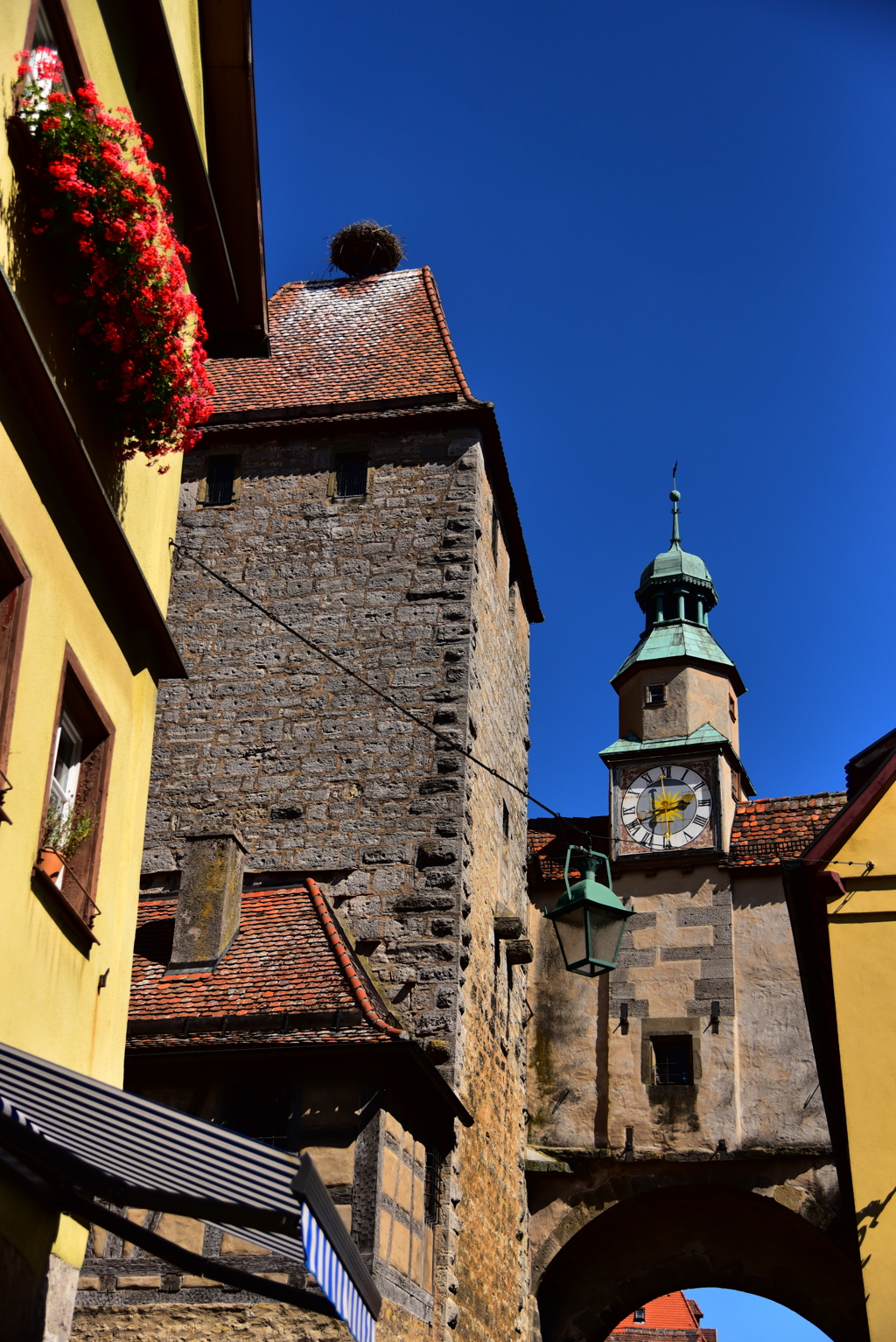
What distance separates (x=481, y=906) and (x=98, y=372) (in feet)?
24.2

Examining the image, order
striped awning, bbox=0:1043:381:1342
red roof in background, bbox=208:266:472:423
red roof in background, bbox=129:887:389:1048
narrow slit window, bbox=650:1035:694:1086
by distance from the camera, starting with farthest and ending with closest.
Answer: narrow slit window, bbox=650:1035:694:1086
red roof in background, bbox=208:266:472:423
red roof in background, bbox=129:887:389:1048
striped awning, bbox=0:1043:381:1342

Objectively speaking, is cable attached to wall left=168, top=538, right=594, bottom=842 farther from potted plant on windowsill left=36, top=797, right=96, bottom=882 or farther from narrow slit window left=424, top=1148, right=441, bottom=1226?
potted plant on windowsill left=36, top=797, right=96, bottom=882

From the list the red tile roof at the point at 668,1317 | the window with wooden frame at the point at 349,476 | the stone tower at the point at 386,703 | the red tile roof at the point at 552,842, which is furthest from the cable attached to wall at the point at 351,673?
the red tile roof at the point at 668,1317

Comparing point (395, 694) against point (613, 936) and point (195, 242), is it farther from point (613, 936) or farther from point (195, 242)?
point (195, 242)

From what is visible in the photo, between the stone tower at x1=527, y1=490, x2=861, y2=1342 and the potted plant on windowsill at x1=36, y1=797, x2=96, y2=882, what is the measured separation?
10.2m

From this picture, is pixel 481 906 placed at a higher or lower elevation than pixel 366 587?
lower

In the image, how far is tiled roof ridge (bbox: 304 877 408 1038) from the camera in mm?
9328

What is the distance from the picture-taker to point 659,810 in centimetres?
1775

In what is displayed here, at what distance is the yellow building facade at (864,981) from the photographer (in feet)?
25.7

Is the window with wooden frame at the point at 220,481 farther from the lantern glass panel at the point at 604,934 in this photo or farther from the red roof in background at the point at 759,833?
the lantern glass panel at the point at 604,934

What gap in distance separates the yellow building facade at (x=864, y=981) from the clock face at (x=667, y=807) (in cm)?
766

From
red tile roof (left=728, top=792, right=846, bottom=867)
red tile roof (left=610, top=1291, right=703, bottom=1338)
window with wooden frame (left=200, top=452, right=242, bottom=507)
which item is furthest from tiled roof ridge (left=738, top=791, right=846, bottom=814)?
red tile roof (left=610, top=1291, right=703, bottom=1338)

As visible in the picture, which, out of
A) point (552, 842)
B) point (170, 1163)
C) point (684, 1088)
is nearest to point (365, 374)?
point (552, 842)

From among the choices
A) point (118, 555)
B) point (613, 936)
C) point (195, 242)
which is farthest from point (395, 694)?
point (118, 555)
